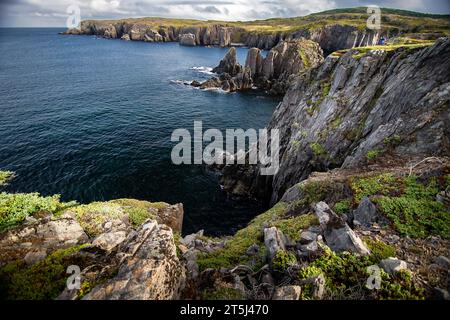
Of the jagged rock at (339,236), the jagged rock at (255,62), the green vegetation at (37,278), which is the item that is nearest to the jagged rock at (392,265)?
the jagged rock at (339,236)

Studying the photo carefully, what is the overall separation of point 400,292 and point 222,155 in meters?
38.9

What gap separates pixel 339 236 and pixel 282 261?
2.80m

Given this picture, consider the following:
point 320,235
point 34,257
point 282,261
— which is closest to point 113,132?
point 34,257

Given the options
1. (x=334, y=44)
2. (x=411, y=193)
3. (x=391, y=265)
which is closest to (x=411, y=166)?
(x=411, y=193)

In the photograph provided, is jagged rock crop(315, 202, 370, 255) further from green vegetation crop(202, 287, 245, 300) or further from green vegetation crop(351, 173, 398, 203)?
green vegetation crop(202, 287, 245, 300)

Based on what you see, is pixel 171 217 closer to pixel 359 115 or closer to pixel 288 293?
pixel 288 293

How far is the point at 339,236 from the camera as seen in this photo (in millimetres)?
10250

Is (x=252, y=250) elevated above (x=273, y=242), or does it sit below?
below

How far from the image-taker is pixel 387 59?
1046 inches

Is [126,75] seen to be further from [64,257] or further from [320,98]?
[64,257]

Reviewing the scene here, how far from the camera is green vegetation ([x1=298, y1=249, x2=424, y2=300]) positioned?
24.3ft

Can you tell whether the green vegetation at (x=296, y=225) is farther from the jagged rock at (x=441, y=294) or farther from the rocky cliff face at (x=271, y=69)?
the rocky cliff face at (x=271, y=69)

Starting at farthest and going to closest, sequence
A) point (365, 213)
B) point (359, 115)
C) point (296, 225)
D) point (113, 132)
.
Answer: point (113, 132)
point (359, 115)
point (296, 225)
point (365, 213)

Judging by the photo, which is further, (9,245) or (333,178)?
(333,178)
